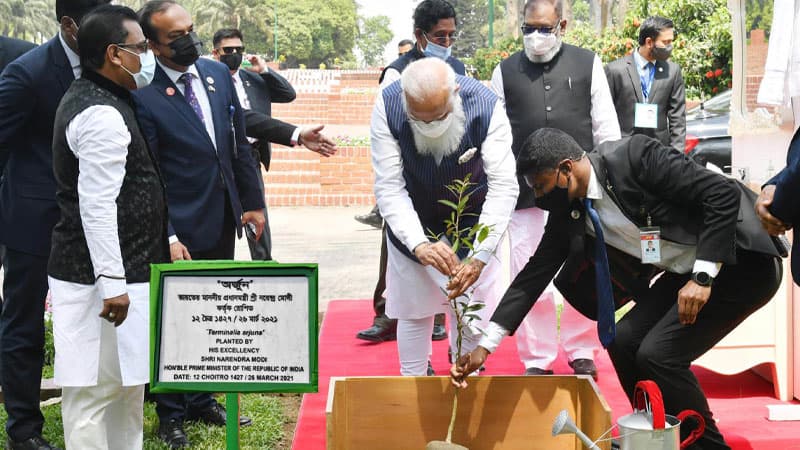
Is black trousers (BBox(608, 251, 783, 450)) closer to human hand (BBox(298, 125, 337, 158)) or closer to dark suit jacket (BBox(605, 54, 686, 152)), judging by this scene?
human hand (BBox(298, 125, 337, 158))

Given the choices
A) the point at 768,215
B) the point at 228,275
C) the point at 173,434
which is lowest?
the point at 173,434

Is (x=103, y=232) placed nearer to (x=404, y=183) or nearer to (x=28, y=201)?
(x=28, y=201)

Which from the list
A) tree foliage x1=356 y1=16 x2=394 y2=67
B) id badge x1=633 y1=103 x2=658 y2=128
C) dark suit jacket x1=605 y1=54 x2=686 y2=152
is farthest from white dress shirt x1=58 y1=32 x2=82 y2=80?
tree foliage x1=356 y1=16 x2=394 y2=67

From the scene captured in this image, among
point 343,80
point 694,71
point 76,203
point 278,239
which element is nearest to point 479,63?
point 343,80

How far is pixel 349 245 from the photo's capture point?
12.2 meters

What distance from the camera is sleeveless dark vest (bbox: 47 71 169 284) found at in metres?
3.65

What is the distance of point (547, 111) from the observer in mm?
5594

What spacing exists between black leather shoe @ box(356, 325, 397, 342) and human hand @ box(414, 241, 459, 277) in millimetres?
2478

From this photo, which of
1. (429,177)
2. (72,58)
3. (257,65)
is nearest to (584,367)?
(429,177)

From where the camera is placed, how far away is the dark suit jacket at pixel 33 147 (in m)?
4.29

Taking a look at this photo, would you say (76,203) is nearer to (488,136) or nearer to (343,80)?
(488,136)

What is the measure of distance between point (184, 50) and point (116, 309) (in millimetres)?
1436

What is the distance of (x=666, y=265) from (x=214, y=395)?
2539 mm

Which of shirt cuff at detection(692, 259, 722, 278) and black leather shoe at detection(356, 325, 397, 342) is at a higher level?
shirt cuff at detection(692, 259, 722, 278)
